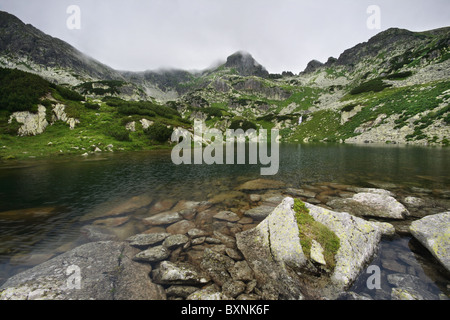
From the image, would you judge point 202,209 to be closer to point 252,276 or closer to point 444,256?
point 252,276

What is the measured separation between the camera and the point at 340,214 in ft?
28.2

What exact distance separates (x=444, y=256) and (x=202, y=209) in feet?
41.4

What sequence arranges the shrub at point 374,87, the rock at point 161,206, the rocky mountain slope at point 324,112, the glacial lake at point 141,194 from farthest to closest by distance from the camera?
the shrub at point 374,87 < the rocky mountain slope at point 324,112 < the rock at point 161,206 < the glacial lake at point 141,194

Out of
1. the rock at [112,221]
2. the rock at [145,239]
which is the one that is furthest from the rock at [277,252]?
the rock at [112,221]

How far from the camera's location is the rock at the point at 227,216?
472 inches

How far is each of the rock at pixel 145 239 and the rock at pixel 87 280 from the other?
0.98m

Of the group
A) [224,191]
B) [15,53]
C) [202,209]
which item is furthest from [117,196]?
[15,53]

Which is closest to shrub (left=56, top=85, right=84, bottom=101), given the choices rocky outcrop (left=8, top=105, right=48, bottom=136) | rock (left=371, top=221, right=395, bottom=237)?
rocky outcrop (left=8, top=105, right=48, bottom=136)

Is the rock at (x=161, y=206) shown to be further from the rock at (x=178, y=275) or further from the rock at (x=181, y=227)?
the rock at (x=178, y=275)

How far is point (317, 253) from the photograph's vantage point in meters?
6.94

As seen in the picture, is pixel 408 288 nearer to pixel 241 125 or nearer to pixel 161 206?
pixel 161 206

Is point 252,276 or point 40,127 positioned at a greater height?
point 40,127

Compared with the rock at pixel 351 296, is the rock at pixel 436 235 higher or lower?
higher

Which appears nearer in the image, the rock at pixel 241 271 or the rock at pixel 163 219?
the rock at pixel 241 271
